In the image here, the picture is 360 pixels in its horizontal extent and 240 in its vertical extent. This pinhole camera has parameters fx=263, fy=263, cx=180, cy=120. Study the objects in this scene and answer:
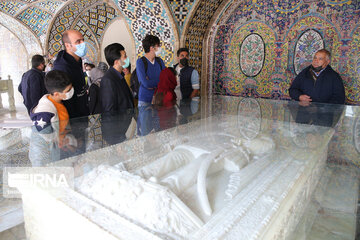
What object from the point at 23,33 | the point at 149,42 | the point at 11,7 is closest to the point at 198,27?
the point at 149,42

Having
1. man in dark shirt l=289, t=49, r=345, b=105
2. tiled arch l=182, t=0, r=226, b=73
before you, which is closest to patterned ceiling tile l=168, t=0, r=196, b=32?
tiled arch l=182, t=0, r=226, b=73

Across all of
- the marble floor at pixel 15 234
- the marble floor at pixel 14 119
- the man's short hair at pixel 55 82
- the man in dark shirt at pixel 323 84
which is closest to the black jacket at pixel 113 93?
the man's short hair at pixel 55 82

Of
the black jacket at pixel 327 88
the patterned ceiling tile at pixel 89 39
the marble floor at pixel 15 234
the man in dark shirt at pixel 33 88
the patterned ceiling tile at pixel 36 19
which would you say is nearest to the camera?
the marble floor at pixel 15 234

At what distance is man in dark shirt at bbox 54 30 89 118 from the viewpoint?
8.34ft

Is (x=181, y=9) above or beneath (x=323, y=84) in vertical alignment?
above

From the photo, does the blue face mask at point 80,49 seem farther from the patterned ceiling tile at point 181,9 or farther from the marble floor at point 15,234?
the patterned ceiling tile at point 181,9

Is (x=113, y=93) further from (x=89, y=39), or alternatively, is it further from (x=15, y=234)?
(x=89, y=39)

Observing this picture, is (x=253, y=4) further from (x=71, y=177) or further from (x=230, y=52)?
(x=71, y=177)

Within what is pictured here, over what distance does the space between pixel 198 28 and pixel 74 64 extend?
409cm

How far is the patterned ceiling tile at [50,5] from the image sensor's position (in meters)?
8.74

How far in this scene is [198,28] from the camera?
6.10m

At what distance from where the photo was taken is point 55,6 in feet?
29.1

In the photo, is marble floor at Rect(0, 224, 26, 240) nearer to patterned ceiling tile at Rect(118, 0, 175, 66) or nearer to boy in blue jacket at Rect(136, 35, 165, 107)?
boy in blue jacket at Rect(136, 35, 165, 107)

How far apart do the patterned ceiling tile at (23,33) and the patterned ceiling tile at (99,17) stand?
1966 millimetres
